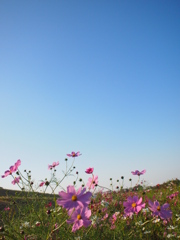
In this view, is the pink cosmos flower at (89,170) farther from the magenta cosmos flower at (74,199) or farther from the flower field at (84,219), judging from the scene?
the magenta cosmos flower at (74,199)

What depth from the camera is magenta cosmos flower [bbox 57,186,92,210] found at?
1.43 meters

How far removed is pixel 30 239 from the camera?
80.8 inches

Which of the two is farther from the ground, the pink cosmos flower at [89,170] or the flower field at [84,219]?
the pink cosmos flower at [89,170]

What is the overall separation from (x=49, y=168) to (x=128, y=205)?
65.2 inches

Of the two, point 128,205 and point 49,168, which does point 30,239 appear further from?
point 49,168

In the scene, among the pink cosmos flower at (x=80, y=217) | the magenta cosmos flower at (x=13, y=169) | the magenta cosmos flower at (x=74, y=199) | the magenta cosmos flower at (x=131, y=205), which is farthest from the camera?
the magenta cosmos flower at (x=13, y=169)

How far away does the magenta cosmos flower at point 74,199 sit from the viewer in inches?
56.5

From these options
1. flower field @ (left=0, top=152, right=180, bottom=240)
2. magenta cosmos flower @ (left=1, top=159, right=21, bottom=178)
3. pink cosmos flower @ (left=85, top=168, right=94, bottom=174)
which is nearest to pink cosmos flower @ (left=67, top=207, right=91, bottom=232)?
flower field @ (left=0, top=152, right=180, bottom=240)

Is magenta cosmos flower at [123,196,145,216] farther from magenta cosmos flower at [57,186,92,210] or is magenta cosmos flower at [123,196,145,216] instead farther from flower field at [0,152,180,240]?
magenta cosmos flower at [57,186,92,210]

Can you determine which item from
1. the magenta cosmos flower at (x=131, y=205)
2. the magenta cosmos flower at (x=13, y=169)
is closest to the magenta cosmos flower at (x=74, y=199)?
the magenta cosmos flower at (x=131, y=205)

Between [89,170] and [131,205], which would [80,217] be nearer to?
[131,205]

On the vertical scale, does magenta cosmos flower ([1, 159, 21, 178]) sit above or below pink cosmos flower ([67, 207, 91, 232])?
above

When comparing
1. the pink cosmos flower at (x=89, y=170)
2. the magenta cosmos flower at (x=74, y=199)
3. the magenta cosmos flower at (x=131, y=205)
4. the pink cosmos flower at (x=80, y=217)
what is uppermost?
the pink cosmos flower at (x=89, y=170)

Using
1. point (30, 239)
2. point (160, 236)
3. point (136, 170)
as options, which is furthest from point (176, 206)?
point (30, 239)
